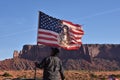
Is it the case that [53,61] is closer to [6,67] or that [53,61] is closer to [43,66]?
[43,66]

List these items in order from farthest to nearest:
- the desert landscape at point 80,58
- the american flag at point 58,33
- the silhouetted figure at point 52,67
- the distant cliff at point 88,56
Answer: the distant cliff at point 88,56 → the desert landscape at point 80,58 → the american flag at point 58,33 → the silhouetted figure at point 52,67

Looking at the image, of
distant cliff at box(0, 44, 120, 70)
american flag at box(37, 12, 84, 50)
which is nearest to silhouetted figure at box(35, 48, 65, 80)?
american flag at box(37, 12, 84, 50)

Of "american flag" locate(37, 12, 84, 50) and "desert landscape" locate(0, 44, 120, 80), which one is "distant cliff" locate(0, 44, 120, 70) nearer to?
"desert landscape" locate(0, 44, 120, 80)

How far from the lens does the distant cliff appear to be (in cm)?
16475

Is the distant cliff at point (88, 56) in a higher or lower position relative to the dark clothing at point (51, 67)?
higher

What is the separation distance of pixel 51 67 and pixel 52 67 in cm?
3

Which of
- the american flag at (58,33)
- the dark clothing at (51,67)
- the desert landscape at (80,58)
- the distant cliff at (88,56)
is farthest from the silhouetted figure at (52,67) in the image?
the distant cliff at (88,56)

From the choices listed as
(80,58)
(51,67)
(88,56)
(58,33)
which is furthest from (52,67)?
(88,56)

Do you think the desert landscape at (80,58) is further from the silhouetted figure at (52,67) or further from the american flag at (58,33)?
the silhouetted figure at (52,67)

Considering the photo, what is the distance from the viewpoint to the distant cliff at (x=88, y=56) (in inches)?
6486

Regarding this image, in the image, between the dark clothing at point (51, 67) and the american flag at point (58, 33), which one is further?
the american flag at point (58, 33)

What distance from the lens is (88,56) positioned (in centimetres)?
17750

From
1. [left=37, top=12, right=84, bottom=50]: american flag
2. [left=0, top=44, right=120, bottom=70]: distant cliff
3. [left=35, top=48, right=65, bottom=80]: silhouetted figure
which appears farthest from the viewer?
[left=0, top=44, right=120, bottom=70]: distant cliff

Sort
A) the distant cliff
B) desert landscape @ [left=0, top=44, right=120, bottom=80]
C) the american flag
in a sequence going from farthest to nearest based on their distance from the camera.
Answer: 1. the distant cliff
2. desert landscape @ [left=0, top=44, right=120, bottom=80]
3. the american flag
